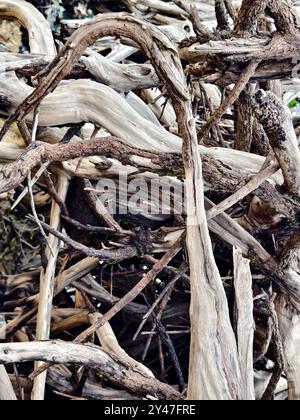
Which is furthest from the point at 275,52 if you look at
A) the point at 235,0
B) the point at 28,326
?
the point at 235,0

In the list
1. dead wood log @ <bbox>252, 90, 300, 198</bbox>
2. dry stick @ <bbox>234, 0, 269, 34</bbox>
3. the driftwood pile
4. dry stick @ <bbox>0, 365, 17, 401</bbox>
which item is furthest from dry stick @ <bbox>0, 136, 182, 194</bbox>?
dry stick @ <bbox>0, 365, 17, 401</bbox>

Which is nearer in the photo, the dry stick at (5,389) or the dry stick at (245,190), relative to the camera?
the dry stick at (245,190)

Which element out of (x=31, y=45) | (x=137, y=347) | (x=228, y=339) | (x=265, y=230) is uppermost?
(x=31, y=45)

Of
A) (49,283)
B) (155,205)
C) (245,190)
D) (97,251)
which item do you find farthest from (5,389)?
(245,190)

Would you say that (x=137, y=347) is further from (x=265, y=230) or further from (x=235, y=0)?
(x=235, y=0)

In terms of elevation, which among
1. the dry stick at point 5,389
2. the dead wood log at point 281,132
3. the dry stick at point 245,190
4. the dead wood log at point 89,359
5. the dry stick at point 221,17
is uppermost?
the dry stick at point 221,17

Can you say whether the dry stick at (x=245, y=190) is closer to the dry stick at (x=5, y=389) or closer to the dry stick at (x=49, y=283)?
the dry stick at (x=49, y=283)

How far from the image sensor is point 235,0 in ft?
6.24

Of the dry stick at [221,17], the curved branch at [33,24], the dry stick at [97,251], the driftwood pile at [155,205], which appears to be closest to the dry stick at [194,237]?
the driftwood pile at [155,205]

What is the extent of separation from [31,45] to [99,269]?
1.86 feet

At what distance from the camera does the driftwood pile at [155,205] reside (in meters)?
0.79

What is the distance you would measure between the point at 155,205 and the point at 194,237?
34cm

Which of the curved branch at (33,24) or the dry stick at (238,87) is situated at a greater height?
the curved branch at (33,24)

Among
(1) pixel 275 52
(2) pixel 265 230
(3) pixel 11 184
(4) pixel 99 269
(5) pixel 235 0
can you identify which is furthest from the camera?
(5) pixel 235 0
